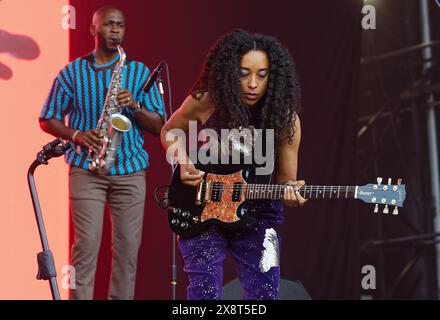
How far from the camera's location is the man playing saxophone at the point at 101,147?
4.42 meters

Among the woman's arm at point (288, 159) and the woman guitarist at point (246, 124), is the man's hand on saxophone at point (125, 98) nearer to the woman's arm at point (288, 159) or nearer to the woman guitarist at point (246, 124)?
the woman guitarist at point (246, 124)

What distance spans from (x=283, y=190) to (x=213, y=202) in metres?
0.34

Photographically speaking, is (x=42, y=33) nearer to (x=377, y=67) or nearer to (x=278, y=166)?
(x=278, y=166)

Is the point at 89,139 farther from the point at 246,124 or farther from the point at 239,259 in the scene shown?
the point at 239,259

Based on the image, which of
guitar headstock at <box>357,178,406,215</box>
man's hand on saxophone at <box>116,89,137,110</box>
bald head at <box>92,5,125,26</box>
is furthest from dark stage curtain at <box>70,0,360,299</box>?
guitar headstock at <box>357,178,406,215</box>

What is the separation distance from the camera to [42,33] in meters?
5.06

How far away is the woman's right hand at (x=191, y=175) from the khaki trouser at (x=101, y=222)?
1.08m

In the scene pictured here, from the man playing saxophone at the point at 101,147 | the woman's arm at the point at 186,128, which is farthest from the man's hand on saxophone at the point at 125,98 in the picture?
the woman's arm at the point at 186,128

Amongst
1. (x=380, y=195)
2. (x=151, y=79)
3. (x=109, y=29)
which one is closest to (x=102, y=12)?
(x=109, y=29)

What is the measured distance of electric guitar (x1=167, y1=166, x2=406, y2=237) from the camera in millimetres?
3465

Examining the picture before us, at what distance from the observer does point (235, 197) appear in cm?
352

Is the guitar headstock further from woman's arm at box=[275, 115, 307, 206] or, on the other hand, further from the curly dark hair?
the curly dark hair

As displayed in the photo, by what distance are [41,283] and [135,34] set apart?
6.28ft
